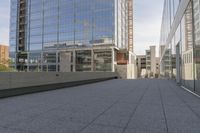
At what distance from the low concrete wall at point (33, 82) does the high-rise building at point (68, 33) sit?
25391 millimetres

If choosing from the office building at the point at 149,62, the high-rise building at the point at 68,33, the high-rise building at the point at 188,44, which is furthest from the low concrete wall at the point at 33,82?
the office building at the point at 149,62

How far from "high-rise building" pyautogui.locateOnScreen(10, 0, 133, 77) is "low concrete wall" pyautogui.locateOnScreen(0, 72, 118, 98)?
2539 cm

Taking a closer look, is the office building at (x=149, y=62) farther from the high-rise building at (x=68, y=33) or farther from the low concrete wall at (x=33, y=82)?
the low concrete wall at (x=33, y=82)

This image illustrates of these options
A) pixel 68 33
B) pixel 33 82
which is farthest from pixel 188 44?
pixel 68 33

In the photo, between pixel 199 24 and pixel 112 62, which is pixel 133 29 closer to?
pixel 112 62

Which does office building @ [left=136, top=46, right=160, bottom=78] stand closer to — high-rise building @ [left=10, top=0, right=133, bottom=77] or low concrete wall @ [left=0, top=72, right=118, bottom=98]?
high-rise building @ [left=10, top=0, right=133, bottom=77]

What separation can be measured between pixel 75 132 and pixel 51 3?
63.4 meters

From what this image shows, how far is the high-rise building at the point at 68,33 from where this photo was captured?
46.8 m

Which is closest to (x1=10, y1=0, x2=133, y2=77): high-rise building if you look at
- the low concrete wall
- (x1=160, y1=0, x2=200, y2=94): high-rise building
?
the low concrete wall

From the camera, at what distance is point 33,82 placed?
934 cm

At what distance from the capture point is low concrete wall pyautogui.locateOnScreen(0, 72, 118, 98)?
7.74m

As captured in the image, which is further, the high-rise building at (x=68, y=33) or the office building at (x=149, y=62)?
the office building at (x=149, y=62)

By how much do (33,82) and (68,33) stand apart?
46.2 m

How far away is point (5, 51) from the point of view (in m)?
82.2
